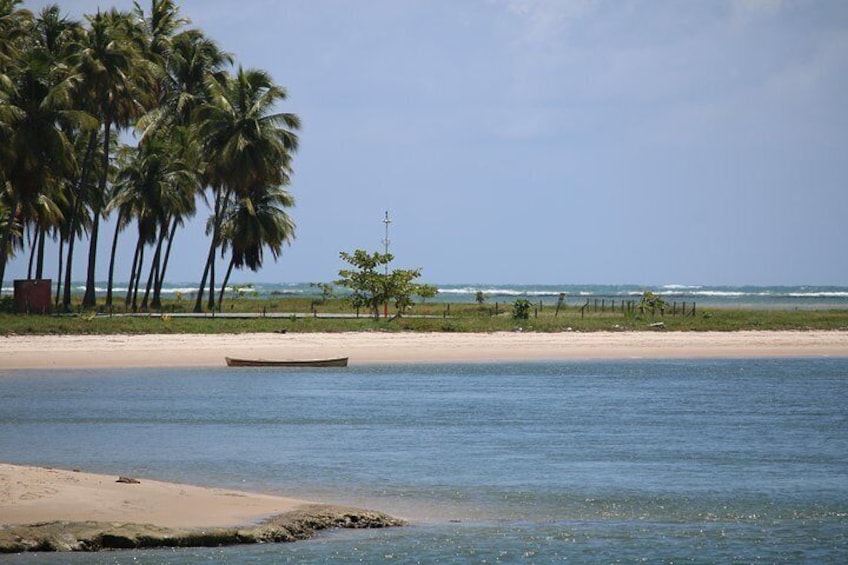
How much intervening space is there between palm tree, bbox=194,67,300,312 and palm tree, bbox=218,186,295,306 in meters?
1.29

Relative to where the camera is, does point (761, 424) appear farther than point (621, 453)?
Yes

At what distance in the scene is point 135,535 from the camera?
13836mm

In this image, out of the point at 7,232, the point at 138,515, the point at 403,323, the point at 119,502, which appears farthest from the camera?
the point at 7,232

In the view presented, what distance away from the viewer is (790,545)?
15.4 m

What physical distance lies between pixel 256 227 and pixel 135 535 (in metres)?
54.2

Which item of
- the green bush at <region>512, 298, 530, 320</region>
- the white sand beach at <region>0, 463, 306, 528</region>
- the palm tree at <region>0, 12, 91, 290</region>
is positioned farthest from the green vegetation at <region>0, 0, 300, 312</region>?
the white sand beach at <region>0, 463, 306, 528</region>

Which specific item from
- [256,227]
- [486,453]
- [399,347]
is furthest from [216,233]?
[486,453]

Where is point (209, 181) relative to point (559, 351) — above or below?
above

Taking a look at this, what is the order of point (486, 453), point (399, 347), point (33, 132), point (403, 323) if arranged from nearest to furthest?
→ point (486, 453) < point (399, 347) < point (33, 132) < point (403, 323)

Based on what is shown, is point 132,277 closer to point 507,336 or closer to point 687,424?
point 507,336

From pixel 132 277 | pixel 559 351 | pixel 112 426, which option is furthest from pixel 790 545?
pixel 132 277

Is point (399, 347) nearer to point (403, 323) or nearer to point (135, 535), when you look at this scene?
point (403, 323)

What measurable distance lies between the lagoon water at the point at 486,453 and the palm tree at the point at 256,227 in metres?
27.3

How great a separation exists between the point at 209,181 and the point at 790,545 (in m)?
52.4
